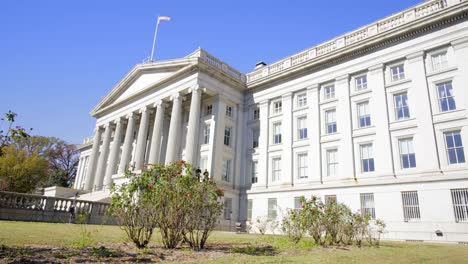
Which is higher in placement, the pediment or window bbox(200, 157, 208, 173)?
the pediment

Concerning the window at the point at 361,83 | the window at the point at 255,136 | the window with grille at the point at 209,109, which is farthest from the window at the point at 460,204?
the window with grille at the point at 209,109

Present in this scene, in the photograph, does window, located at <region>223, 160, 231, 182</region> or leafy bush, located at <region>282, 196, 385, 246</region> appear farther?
window, located at <region>223, 160, 231, 182</region>

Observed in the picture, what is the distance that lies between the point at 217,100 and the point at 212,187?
2206 cm

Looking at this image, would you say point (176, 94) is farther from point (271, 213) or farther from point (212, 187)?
point (212, 187)

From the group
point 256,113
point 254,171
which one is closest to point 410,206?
point 254,171

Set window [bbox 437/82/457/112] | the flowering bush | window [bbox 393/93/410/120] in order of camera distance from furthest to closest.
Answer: window [bbox 393/93/410/120]
window [bbox 437/82/457/112]
the flowering bush

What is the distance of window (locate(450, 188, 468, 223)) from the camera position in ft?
59.9

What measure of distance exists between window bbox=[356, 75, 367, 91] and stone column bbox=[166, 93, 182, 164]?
1775 cm

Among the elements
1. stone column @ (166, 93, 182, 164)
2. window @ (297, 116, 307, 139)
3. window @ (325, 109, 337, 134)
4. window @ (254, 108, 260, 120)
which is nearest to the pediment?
stone column @ (166, 93, 182, 164)

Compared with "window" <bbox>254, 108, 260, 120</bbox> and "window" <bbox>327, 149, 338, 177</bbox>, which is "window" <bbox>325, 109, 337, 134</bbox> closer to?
"window" <bbox>327, 149, 338, 177</bbox>

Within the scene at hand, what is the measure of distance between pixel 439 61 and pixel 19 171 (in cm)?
5307

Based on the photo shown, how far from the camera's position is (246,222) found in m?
29.1

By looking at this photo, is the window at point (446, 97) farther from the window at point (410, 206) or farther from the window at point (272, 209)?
the window at point (272, 209)

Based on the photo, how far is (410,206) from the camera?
66.9ft
